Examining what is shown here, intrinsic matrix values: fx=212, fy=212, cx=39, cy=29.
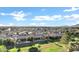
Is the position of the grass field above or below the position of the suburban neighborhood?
below

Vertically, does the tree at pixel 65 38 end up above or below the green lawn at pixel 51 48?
above

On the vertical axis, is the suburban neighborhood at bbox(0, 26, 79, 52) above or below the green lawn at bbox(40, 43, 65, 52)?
above

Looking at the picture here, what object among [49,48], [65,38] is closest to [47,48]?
[49,48]

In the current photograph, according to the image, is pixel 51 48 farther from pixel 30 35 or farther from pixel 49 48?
pixel 30 35

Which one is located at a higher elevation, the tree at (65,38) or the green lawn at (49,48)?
the tree at (65,38)

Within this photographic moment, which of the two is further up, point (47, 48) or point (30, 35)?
point (30, 35)

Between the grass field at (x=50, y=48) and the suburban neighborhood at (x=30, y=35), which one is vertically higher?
the suburban neighborhood at (x=30, y=35)

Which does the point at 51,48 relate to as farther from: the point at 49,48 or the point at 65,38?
the point at 65,38

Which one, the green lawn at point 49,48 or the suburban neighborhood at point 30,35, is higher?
the suburban neighborhood at point 30,35

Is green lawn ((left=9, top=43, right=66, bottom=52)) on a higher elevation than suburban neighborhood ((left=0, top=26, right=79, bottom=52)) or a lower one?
lower

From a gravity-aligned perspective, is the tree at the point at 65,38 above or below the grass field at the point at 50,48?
above

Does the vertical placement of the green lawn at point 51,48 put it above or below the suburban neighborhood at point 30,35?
below
